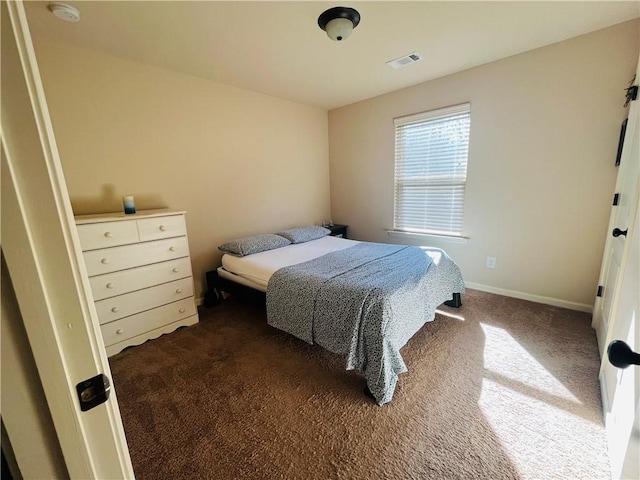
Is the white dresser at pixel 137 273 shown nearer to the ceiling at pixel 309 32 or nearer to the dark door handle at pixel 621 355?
the ceiling at pixel 309 32

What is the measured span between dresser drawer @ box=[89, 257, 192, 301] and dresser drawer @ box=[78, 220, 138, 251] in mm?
241

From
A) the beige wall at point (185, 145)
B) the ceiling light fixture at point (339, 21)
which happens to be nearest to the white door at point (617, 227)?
the ceiling light fixture at point (339, 21)

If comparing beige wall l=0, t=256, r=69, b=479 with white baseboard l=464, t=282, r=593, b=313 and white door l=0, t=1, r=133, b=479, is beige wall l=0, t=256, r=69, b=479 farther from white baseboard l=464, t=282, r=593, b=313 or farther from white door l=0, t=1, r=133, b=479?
white baseboard l=464, t=282, r=593, b=313

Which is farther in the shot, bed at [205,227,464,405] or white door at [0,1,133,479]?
bed at [205,227,464,405]

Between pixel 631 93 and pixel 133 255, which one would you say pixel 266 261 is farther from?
pixel 631 93

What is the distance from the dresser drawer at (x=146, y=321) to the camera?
2.08 m

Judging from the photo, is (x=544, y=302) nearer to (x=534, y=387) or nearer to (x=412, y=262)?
(x=534, y=387)

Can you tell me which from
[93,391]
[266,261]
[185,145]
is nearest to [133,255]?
[266,261]

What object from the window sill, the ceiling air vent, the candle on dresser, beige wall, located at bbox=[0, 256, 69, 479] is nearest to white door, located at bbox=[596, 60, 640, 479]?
the window sill

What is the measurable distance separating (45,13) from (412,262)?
3.13 m

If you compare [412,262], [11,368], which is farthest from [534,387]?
[11,368]

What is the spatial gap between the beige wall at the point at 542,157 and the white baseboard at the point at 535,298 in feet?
→ 0.04

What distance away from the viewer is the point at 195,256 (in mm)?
2953

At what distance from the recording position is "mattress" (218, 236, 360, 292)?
238cm
